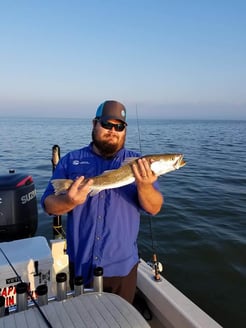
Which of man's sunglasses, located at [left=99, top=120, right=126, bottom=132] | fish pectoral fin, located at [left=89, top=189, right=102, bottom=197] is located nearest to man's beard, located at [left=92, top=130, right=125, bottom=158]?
man's sunglasses, located at [left=99, top=120, right=126, bottom=132]

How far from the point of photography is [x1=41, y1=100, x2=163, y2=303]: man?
2.91 metres

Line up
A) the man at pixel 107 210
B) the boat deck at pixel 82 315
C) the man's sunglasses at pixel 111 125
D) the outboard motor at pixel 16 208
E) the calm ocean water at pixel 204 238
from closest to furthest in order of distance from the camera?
the boat deck at pixel 82 315 < the man at pixel 107 210 < the man's sunglasses at pixel 111 125 < the outboard motor at pixel 16 208 < the calm ocean water at pixel 204 238

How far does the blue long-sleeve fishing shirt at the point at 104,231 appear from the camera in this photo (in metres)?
2.91

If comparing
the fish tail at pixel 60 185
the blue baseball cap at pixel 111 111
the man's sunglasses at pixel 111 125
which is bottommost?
the fish tail at pixel 60 185

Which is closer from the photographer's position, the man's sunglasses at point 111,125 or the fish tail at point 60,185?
the fish tail at point 60,185

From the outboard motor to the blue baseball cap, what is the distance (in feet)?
7.57

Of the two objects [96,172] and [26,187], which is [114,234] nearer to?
[96,172]

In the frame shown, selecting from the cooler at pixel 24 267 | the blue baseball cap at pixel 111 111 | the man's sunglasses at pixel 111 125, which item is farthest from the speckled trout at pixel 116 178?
the cooler at pixel 24 267

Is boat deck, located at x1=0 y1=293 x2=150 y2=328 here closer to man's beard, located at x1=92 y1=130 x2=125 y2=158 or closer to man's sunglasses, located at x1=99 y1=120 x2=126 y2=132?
man's beard, located at x1=92 y1=130 x2=125 y2=158

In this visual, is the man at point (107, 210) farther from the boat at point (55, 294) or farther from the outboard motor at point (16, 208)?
the outboard motor at point (16, 208)

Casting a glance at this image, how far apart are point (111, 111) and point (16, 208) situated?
8.33 feet

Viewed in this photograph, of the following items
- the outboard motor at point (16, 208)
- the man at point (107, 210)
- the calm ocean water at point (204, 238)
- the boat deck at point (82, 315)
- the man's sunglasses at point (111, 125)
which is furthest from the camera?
the calm ocean water at point (204, 238)

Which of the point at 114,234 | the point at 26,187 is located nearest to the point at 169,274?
the point at 26,187

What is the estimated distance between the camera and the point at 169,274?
6359 millimetres
